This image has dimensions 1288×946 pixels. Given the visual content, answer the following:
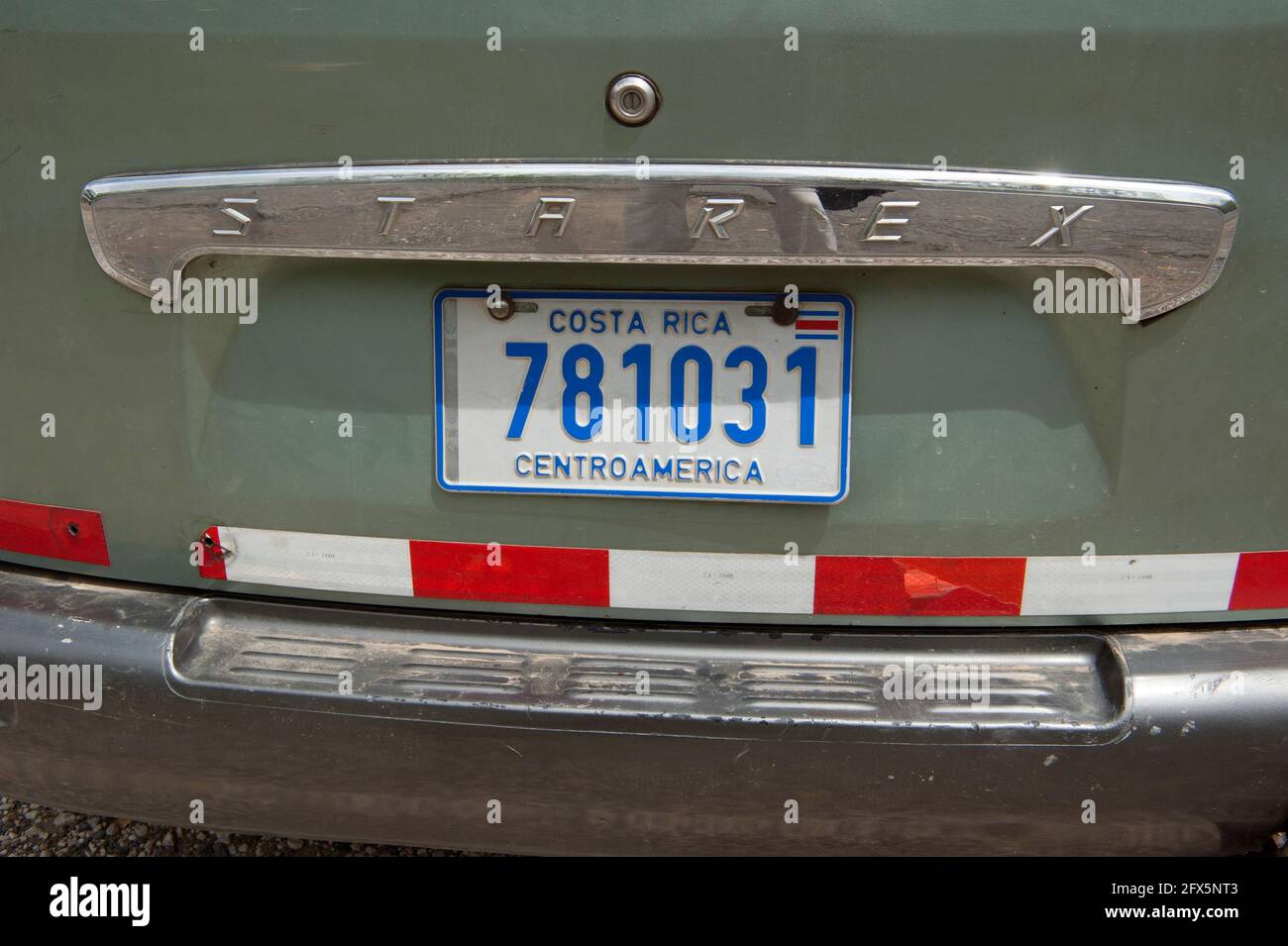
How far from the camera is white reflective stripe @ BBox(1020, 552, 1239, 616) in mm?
1648

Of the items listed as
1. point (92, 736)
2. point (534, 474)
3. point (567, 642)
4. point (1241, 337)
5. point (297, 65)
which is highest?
point (297, 65)

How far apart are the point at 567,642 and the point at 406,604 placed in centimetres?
29

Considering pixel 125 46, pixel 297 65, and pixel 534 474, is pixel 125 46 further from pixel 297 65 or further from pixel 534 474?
pixel 534 474

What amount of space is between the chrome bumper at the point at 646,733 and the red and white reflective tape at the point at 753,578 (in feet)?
0.16

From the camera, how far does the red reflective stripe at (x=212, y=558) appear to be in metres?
1.78

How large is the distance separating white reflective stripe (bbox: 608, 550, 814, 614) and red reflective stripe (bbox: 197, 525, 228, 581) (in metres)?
0.66

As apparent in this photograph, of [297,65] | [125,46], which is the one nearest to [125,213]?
[125,46]

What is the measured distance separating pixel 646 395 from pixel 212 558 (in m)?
0.80

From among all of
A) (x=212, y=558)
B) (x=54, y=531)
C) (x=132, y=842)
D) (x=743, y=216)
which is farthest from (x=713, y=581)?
(x=132, y=842)

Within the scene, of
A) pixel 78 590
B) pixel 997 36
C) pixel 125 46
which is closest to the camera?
pixel 997 36

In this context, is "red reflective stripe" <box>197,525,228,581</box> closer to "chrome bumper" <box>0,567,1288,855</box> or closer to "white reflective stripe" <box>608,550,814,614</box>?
"chrome bumper" <box>0,567,1288,855</box>

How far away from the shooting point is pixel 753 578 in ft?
5.61

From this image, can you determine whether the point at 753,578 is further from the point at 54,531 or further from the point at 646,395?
the point at 54,531

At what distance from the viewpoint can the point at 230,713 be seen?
1646 mm
